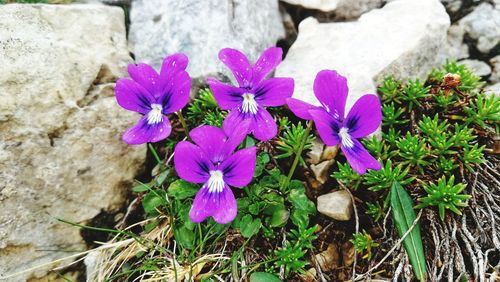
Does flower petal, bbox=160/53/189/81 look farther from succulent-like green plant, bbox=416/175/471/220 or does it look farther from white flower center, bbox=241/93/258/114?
succulent-like green plant, bbox=416/175/471/220

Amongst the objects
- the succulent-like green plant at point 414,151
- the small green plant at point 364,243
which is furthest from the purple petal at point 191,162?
the succulent-like green plant at point 414,151

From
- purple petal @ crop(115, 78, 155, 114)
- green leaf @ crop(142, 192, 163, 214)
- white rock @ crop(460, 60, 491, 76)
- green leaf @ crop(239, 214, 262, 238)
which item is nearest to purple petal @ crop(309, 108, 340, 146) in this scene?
green leaf @ crop(239, 214, 262, 238)

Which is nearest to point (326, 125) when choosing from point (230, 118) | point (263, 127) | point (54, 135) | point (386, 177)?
point (263, 127)

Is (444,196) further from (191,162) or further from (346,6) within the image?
(346,6)

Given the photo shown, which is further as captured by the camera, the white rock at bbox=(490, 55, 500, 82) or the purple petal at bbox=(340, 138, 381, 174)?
the white rock at bbox=(490, 55, 500, 82)

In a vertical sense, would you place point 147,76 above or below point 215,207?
above

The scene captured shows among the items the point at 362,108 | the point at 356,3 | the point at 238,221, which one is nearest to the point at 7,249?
the point at 238,221
